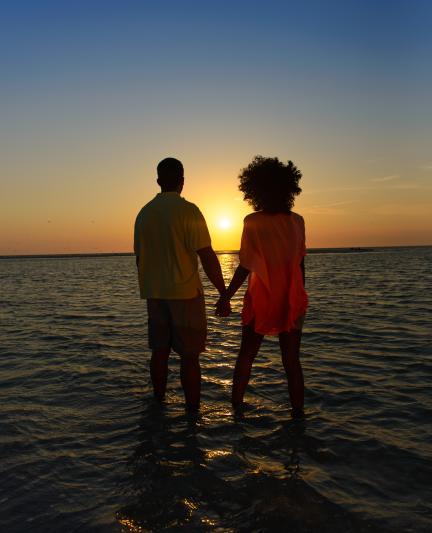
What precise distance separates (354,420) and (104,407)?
9.20 ft

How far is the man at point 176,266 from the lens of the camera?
4891 mm

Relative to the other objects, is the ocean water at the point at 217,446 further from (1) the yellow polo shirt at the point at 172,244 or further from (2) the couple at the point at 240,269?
(1) the yellow polo shirt at the point at 172,244

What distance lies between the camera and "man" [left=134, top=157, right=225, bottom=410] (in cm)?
489

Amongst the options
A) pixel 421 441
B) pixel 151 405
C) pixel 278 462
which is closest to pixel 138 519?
pixel 278 462

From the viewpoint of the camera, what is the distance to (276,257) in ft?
15.6

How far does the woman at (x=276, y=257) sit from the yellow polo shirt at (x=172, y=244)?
1.56ft

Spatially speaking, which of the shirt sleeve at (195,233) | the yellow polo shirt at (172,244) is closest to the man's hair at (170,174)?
the yellow polo shirt at (172,244)

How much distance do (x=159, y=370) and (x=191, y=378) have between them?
19.8 inches

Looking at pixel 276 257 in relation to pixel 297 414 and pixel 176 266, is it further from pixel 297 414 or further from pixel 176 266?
pixel 297 414

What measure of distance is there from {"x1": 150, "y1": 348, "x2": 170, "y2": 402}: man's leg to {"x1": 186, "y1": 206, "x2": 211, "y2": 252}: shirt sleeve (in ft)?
4.13

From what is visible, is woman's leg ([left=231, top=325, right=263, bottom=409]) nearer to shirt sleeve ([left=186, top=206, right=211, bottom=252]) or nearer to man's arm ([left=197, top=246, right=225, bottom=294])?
man's arm ([left=197, top=246, right=225, bottom=294])

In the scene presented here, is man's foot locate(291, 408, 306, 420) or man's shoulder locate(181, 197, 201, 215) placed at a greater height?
man's shoulder locate(181, 197, 201, 215)

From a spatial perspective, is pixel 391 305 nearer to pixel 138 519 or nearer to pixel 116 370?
pixel 116 370

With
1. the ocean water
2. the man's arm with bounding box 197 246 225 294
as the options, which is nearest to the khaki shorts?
the man's arm with bounding box 197 246 225 294
